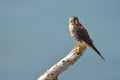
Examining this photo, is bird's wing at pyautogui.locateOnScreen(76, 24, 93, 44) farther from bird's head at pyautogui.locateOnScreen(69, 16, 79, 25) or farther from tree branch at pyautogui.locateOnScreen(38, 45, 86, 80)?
tree branch at pyautogui.locateOnScreen(38, 45, 86, 80)

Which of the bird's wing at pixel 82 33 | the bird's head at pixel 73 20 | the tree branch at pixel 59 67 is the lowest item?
the tree branch at pixel 59 67

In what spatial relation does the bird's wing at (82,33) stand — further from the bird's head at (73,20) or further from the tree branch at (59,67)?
the tree branch at (59,67)

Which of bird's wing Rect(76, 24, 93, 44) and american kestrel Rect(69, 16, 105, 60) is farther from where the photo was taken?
bird's wing Rect(76, 24, 93, 44)

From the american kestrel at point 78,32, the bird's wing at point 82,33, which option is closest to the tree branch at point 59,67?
the american kestrel at point 78,32

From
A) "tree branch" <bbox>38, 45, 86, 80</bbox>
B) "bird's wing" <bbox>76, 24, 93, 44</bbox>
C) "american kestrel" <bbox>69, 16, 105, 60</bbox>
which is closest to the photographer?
"tree branch" <bbox>38, 45, 86, 80</bbox>

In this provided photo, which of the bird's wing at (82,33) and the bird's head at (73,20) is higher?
the bird's head at (73,20)

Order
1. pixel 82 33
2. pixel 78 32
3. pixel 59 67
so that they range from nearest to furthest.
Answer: pixel 59 67 < pixel 82 33 < pixel 78 32

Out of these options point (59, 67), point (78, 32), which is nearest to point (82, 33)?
point (78, 32)

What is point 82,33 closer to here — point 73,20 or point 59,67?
point 73,20

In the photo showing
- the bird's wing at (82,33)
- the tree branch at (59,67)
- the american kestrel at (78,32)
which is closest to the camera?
the tree branch at (59,67)

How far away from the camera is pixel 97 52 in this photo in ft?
27.1

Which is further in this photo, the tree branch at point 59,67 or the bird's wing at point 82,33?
the bird's wing at point 82,33

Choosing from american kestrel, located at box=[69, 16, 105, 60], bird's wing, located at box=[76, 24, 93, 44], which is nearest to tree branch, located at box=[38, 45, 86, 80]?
american kestrel, located at box=[69, 16, 105, 60]

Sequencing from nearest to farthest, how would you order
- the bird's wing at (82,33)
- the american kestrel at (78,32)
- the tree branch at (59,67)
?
1. the tree branch at (59,67)
2. the american kestrel at (78,32)
3. the bird's wing at (82,33)
